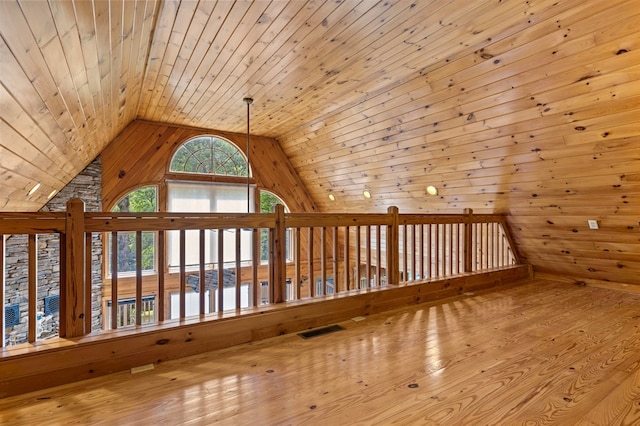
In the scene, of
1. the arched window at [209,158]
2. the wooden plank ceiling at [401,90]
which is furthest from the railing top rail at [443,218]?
the arched window at [209,158]

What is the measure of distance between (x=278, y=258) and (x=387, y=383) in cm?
131

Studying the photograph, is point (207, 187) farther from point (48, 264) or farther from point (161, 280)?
point (161, 280)

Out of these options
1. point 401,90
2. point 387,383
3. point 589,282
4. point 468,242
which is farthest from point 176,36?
point 589,282

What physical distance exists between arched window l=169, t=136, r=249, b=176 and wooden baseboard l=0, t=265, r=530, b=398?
13.9ft

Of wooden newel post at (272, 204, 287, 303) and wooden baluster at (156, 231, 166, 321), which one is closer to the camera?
wooden baluster at (156, 231, 166, 321)

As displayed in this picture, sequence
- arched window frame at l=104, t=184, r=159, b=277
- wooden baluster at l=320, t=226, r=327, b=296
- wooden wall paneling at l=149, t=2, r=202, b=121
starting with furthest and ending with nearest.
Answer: arched window frame at l=104, t=184, r=159, b=277 → wooden baluster at l=320, t=226, r=327, b=296 → wooden wall paneling at l=149, t=2, r=202, b=121

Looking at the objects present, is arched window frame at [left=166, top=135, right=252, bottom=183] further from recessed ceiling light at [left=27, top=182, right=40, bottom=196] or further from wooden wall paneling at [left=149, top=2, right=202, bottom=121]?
recessed ceiling light at [left=27, top=182, right=40, bottom=196]

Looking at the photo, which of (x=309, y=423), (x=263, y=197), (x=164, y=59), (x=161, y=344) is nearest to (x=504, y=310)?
(x=309, y=423)

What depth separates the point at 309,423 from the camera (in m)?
1.48

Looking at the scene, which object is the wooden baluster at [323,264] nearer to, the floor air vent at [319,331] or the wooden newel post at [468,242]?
the floor air vent at [319,331]

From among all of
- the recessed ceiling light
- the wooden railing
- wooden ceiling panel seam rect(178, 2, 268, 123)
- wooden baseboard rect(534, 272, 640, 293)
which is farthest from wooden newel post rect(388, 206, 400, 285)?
the recessed ceiling light

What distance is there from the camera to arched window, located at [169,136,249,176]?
6.20m

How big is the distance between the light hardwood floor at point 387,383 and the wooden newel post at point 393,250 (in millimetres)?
727

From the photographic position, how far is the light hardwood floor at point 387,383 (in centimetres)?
154
